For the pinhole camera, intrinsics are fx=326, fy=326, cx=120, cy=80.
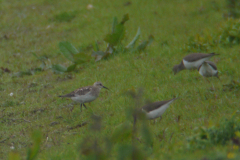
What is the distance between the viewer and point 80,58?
9.62 meters

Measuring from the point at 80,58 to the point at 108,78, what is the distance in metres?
1.35

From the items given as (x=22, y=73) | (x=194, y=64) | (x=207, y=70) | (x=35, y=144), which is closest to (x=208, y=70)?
(x=207, y=70)

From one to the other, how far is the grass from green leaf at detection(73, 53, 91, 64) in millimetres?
270

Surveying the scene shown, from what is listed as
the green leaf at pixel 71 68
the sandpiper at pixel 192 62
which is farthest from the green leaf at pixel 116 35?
the sandpiper at pixel 192 62

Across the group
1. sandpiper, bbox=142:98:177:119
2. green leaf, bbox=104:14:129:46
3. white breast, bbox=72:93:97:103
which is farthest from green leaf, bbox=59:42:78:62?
sandpiper, bbox=142:98:177:119

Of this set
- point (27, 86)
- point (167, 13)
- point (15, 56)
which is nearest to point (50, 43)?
point (15, 56)

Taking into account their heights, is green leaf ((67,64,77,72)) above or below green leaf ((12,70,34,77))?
above

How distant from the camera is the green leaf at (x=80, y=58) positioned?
949cm

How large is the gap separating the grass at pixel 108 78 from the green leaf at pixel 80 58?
0.27m

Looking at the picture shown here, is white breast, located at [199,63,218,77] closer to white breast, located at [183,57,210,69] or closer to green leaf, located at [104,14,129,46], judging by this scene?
white breast, located at [183,57,210,69]

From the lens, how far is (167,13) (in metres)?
14.0

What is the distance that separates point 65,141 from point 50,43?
7156 mm

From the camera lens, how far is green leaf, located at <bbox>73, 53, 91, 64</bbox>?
9.49m

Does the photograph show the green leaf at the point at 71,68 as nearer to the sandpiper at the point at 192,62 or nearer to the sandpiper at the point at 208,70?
the sandpiper at the point at 192,62
